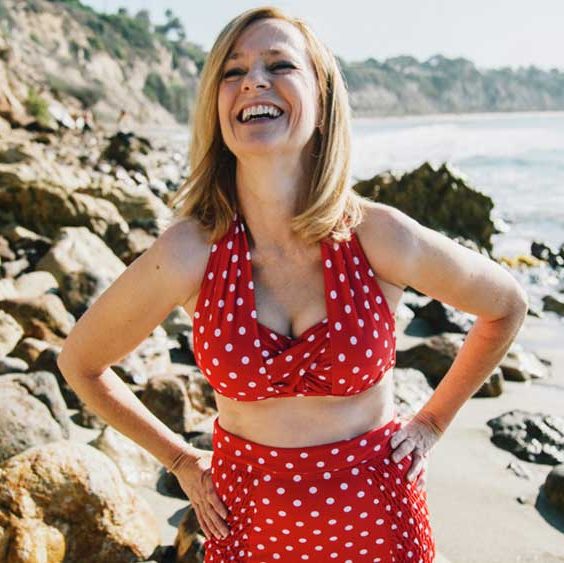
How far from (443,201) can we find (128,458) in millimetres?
11269

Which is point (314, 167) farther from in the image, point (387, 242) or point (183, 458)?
point (183, 458)

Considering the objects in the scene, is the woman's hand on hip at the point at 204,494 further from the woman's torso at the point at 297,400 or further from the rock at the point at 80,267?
the rock at the point at 80,267

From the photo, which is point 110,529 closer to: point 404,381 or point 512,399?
point 404,381

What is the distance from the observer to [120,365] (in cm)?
589

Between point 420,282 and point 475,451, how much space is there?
130 inches

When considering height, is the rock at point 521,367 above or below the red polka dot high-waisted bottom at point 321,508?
below

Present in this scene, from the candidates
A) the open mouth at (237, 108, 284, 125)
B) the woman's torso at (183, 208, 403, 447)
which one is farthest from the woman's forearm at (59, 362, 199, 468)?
the open mouth at (237, 108, 284, 125)

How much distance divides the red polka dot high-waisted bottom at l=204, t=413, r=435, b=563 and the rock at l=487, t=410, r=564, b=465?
3044mm

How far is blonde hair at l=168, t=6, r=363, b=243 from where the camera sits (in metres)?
2.36

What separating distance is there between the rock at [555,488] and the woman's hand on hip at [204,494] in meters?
2.62

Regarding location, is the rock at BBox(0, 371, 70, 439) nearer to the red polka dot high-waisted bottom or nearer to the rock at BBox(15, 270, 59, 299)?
the red polka dot high-waisted bottom

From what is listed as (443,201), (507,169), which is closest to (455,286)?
(443,201)

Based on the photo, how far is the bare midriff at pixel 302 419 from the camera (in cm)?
228

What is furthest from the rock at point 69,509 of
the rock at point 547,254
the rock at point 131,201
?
the rock at point 547,254
